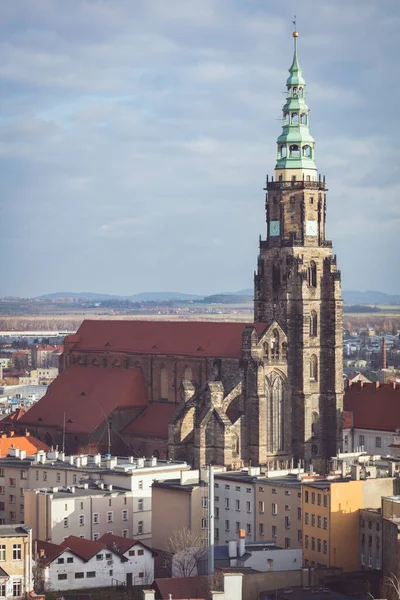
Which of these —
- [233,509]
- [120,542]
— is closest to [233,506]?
[233,509]

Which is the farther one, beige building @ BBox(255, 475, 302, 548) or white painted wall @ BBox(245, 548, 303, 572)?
beige building @ BBox(255, 475, 302, 548)

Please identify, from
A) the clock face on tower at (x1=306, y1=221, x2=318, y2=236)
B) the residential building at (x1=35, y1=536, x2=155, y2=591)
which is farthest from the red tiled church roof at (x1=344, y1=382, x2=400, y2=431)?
the residential building at (x1=35, y1=536, x2=155, y2=591)

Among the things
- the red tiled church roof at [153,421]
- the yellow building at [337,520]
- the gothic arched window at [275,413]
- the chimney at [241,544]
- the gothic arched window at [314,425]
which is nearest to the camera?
the chimney at [241,544]

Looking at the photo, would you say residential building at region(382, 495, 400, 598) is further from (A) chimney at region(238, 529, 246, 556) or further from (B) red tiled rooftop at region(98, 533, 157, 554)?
(B) red tiled rooftop at region(98, 533, 157, 554)

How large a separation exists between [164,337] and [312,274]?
1448 cm

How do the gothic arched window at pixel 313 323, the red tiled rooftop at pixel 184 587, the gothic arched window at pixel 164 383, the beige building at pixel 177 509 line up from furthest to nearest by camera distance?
the gothic arched window at pixel 164 383
the gothic arched window at pixel 313 323
the beige building at pixel 177 509
the red tiled rooftop at pixel 184 587

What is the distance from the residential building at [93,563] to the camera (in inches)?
3895

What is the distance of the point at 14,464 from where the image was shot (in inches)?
4879

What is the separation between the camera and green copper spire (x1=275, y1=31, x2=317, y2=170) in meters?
142

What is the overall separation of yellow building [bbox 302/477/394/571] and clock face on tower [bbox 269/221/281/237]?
43.8 meters

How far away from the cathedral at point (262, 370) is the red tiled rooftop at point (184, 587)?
35762 mm

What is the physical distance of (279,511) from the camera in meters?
105

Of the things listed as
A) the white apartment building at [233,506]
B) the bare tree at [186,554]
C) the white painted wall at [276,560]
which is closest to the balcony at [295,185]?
the white apartment building at [233,506]

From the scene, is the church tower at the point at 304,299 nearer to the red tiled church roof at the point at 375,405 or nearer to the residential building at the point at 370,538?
the red tiled church roof at the point at 375,405
